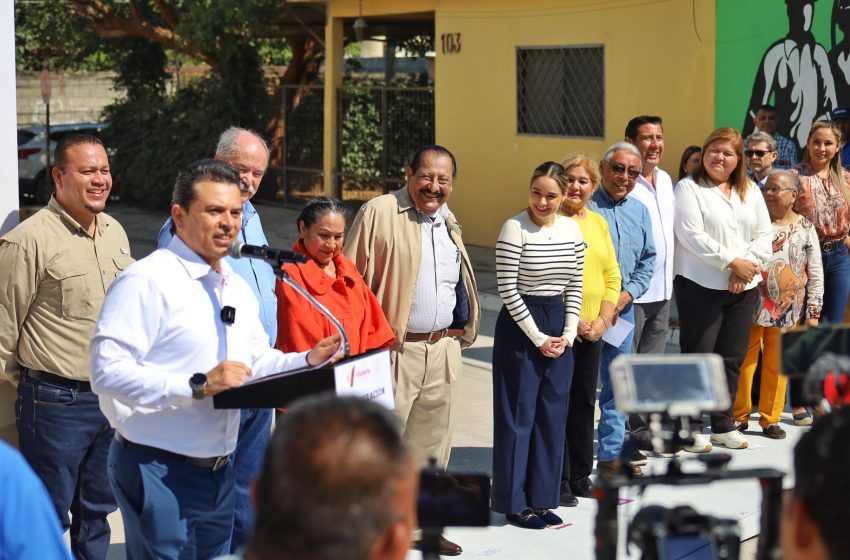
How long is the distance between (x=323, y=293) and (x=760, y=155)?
447 cm

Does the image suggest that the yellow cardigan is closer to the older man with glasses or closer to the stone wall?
the older man with glasses

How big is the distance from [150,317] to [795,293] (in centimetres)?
529

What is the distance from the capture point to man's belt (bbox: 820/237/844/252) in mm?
8359

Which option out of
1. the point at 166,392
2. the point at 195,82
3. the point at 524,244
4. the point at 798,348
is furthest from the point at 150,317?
the point at 195,82

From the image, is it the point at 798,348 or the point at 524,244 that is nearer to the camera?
the point at 798,348

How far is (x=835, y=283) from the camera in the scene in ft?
27.7

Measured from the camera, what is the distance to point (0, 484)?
105 inches

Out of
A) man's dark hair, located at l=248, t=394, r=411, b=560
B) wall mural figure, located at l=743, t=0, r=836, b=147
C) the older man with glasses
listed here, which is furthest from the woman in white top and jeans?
man's dark hair, located at l=248, t=394, r=411, b=560

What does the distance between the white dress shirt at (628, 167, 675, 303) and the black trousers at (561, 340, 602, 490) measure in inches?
28.4

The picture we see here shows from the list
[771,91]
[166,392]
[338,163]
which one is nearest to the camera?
[166,392]

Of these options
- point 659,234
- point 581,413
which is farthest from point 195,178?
point 659,234

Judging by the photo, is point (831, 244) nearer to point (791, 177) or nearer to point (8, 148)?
point (791, 177)

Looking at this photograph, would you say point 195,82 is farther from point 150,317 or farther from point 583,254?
point 150,317

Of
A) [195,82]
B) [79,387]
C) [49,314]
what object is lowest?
[79,387]
